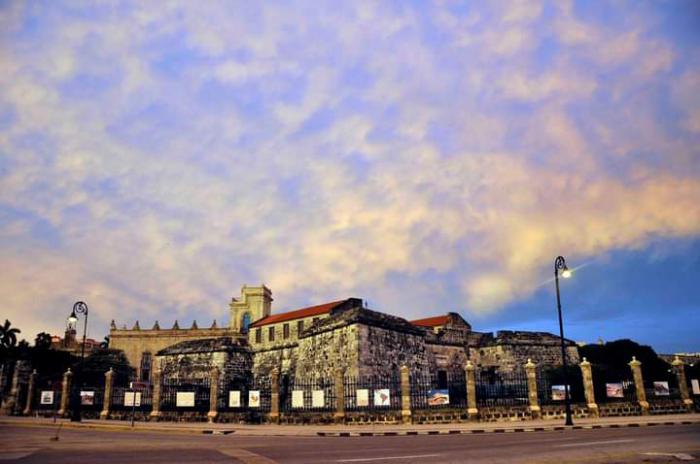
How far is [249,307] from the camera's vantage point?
93312 millimetres

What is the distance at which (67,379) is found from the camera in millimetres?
35094

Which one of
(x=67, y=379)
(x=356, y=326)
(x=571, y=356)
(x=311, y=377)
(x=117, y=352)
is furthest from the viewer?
(x=117, y=352)

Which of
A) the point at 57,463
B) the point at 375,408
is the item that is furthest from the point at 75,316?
the point at 57,463

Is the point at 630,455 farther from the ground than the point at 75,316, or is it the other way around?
the point at 75,316

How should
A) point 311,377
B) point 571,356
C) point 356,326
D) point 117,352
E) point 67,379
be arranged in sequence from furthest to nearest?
point 117,352, point 571,356, point 311,377, point 356,326, point 67,379

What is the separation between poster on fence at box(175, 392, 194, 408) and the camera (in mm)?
30828

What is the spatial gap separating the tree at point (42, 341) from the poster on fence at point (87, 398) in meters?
44.3

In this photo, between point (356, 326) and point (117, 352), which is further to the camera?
point (117, 352)

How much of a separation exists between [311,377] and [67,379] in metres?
18.2

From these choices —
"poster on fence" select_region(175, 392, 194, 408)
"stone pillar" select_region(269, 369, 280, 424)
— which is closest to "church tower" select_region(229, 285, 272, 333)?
"poster on fence" select_region(175, 392, 194, 408)

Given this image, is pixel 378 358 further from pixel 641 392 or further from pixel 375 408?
pixel 641 392

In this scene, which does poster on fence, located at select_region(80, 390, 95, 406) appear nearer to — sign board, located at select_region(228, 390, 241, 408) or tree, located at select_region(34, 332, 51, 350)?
sign board, located at select_region(228, 390, 241, 408)

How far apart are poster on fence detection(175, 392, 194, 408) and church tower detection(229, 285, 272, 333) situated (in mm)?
61239

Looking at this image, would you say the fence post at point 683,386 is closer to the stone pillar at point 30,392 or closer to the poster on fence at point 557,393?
the poster on fence at point 557,393
